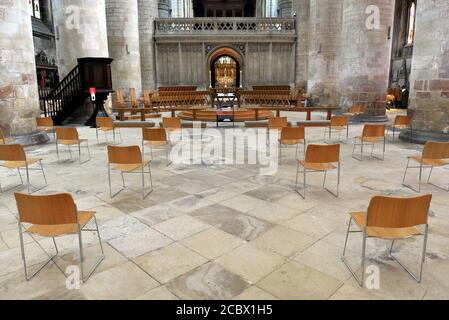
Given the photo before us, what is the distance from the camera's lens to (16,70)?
862cm

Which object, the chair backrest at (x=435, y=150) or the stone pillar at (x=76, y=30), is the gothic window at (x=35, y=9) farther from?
the chair backrest at (x=435, y=150)

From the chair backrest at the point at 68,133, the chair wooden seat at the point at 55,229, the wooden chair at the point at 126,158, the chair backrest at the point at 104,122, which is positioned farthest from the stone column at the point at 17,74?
the chair wooden seat at the point at 55,229

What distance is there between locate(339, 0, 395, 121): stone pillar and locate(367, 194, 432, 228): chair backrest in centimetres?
1122

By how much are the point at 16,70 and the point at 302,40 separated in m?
17.0

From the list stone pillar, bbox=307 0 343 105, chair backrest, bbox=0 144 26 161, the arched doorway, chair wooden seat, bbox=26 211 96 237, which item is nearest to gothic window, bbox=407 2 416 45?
stone pillar, bbox=307 0 343 105

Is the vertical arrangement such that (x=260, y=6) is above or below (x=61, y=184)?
above

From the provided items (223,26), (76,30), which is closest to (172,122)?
(76,30)

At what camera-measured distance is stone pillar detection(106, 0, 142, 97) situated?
16.6 metres
